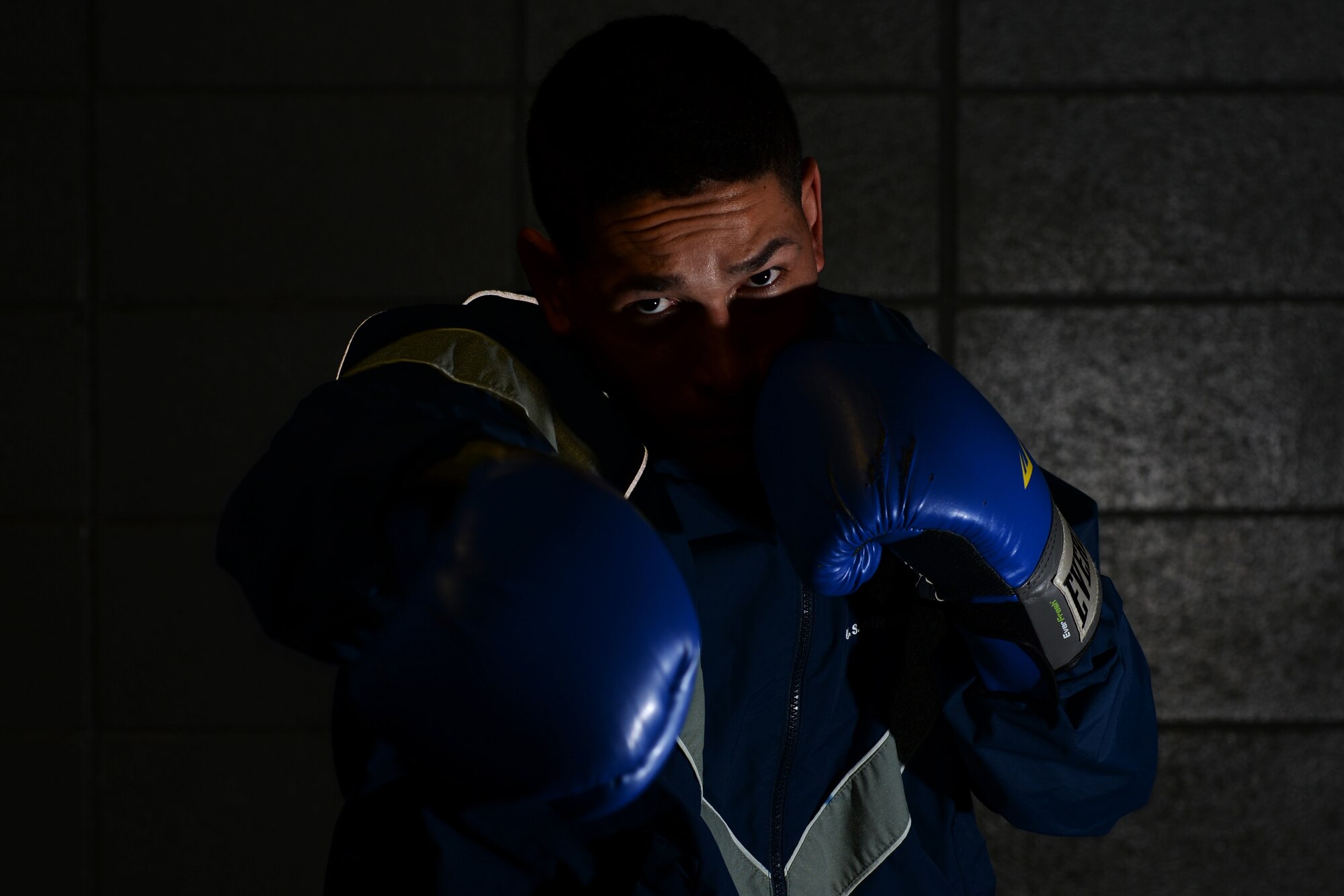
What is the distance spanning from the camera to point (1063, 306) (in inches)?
75.9

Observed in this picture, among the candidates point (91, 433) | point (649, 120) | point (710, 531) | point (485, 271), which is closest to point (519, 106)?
point (485, 271)

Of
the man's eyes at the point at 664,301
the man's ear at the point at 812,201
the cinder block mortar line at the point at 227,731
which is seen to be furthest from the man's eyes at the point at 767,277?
the cinder block mortar line at the point at 227,731

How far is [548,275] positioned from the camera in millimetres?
924

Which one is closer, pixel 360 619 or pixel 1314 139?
pixel 360 619

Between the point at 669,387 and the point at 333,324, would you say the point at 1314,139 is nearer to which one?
the point at 669,387

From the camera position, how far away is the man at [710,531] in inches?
21.6

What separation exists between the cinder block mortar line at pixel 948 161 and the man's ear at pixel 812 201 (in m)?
1.01

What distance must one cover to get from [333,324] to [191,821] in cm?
104

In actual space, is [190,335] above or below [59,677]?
above

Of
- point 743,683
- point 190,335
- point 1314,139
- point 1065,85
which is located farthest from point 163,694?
point 1314,139

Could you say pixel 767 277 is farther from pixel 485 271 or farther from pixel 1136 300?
pixel 1136 300

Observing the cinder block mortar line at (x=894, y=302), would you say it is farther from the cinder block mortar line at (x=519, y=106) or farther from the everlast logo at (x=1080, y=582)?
the everlast logo at (x=1080, y=582)

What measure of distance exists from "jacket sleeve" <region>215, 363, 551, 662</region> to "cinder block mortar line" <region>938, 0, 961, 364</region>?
4.86 feet

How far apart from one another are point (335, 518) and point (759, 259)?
434 millimetres
